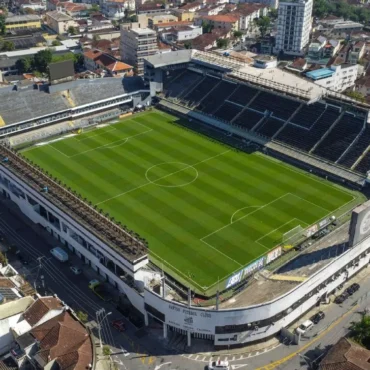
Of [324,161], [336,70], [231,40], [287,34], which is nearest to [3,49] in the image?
[231,40]

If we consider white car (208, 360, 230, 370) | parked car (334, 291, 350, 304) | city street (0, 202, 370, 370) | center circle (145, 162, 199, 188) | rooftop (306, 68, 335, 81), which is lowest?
city street (0, 202, 370, 370)

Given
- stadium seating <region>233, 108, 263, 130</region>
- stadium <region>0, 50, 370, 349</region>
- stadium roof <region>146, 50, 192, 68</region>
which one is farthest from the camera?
stadium roof <region>146, 50, 192, 68</region>

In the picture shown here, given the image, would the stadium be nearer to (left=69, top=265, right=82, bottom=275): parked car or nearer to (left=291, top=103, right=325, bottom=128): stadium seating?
(left=291, top=103, right=325, bottom=128): stadium seating

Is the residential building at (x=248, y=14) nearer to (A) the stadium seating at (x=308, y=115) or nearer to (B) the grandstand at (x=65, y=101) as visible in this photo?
(B) the grandstand at (x=65, y=101)

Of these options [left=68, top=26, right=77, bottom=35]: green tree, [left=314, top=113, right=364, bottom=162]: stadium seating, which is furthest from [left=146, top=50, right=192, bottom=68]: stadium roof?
[left=68, top=26, right=77, bottom=35]: green tree

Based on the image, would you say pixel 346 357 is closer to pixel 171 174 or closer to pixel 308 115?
pixel 171 174

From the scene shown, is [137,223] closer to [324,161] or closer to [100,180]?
[100,180]
